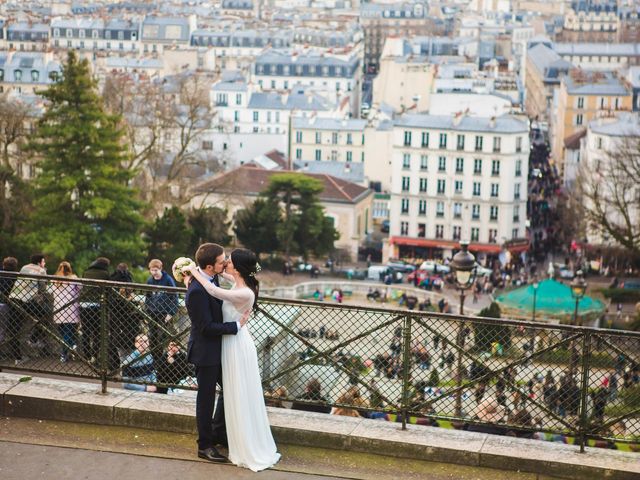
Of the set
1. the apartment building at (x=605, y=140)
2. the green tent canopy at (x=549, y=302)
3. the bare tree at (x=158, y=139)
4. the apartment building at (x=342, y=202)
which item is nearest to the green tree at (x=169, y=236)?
the bare tree at (x=158, y=139)

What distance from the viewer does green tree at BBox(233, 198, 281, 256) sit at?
2074 inches

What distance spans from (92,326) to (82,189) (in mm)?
24499

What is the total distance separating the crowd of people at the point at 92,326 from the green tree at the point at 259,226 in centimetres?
4314

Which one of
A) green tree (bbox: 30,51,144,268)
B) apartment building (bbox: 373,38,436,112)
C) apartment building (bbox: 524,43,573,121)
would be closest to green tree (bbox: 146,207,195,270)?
green tree (bbox: 30,51,144,268)

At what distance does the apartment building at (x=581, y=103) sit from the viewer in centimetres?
8544

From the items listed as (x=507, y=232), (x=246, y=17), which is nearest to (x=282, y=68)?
(x=507, y=232)

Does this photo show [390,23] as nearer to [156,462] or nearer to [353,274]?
[353,274]

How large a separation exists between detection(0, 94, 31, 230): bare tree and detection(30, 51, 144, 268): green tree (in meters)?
2.23

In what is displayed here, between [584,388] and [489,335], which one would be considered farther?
[489,335]

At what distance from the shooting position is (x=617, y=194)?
48.5 meters

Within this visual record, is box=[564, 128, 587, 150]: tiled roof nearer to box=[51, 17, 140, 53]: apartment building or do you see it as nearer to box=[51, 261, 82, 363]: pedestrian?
box=[51, 17, 140, 53]: apartment building

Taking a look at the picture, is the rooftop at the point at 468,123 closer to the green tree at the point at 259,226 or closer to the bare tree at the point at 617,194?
the bare tree at the point at 617,194

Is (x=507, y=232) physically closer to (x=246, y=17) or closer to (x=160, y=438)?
(x=160, y=438)

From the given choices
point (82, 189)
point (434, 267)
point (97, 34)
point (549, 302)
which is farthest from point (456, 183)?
point (97, 34)
